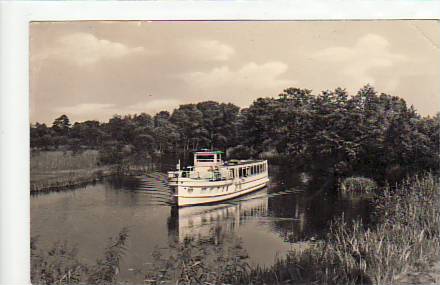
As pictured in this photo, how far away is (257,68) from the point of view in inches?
100.0

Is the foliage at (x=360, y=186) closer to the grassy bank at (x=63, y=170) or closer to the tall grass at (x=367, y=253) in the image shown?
the tall grass at (x=367, y=253)

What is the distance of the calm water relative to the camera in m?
2.53

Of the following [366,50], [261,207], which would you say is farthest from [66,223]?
[366,50]

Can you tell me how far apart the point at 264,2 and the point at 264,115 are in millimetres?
580

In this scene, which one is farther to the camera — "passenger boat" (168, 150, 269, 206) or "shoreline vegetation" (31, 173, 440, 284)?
"passenger boat" (168, 150, 269, 206)

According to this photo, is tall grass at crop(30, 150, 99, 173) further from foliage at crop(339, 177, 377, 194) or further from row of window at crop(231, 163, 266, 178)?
foliage at crop(339, 177, 377, 194)

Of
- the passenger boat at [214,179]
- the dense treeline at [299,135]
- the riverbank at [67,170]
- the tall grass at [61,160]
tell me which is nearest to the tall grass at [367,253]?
the dense treeline at [299,135]

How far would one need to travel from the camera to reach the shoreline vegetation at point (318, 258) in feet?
8.09

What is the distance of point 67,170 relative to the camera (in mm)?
2598

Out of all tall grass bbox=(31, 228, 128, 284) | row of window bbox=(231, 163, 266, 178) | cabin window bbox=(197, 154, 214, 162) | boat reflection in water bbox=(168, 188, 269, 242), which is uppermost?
cabin window bbox=(197, 154, 214, 162)

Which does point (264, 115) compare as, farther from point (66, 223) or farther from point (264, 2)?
point (66, 223)

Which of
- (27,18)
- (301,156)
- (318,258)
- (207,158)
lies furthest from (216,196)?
(27,18)

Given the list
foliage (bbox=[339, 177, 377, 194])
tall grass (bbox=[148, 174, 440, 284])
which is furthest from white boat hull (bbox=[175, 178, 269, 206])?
foliage (bbox=[339, 177, 377, 194])

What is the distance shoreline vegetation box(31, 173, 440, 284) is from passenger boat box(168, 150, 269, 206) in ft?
0.76
